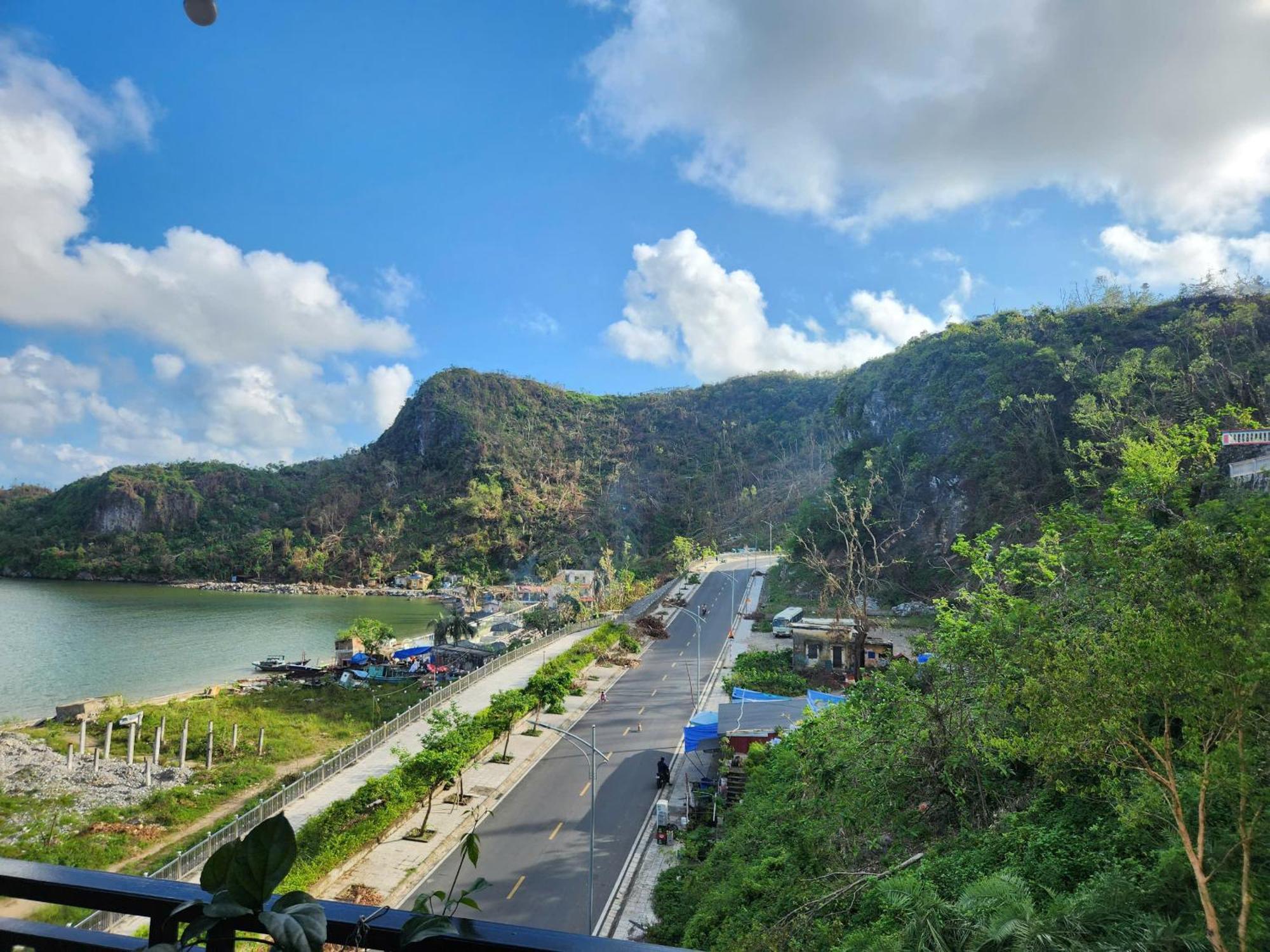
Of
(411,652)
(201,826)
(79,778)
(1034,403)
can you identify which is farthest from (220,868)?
(1034,403)

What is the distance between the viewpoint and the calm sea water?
105ft

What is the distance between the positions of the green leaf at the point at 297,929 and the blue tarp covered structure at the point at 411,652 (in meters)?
37.2

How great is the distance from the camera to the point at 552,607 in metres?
47.0

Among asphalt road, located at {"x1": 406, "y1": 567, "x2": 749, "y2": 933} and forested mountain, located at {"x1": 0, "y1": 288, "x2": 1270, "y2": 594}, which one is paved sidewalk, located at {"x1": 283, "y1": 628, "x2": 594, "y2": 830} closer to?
asphalt road, located at {"x1": 406, "y1": 567, "x2": 749, "y2": 933}

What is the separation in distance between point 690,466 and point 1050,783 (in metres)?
87.5

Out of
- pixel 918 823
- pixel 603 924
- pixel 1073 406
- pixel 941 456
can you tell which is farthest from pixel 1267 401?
pixel 603 924

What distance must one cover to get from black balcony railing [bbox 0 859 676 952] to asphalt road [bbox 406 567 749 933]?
6.46 meters

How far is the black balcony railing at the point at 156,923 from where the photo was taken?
1.15 m

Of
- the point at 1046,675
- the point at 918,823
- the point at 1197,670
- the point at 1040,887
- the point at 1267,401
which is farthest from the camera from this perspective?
the point at 1267,401

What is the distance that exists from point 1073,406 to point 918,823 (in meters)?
33.8

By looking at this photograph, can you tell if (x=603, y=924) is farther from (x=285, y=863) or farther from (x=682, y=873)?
(x=285, y=863)

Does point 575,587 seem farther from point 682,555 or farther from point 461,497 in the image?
point 461,497

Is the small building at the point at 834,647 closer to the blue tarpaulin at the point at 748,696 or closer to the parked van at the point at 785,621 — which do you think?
the parked van at the point at 785,621

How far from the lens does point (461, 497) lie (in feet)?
287
